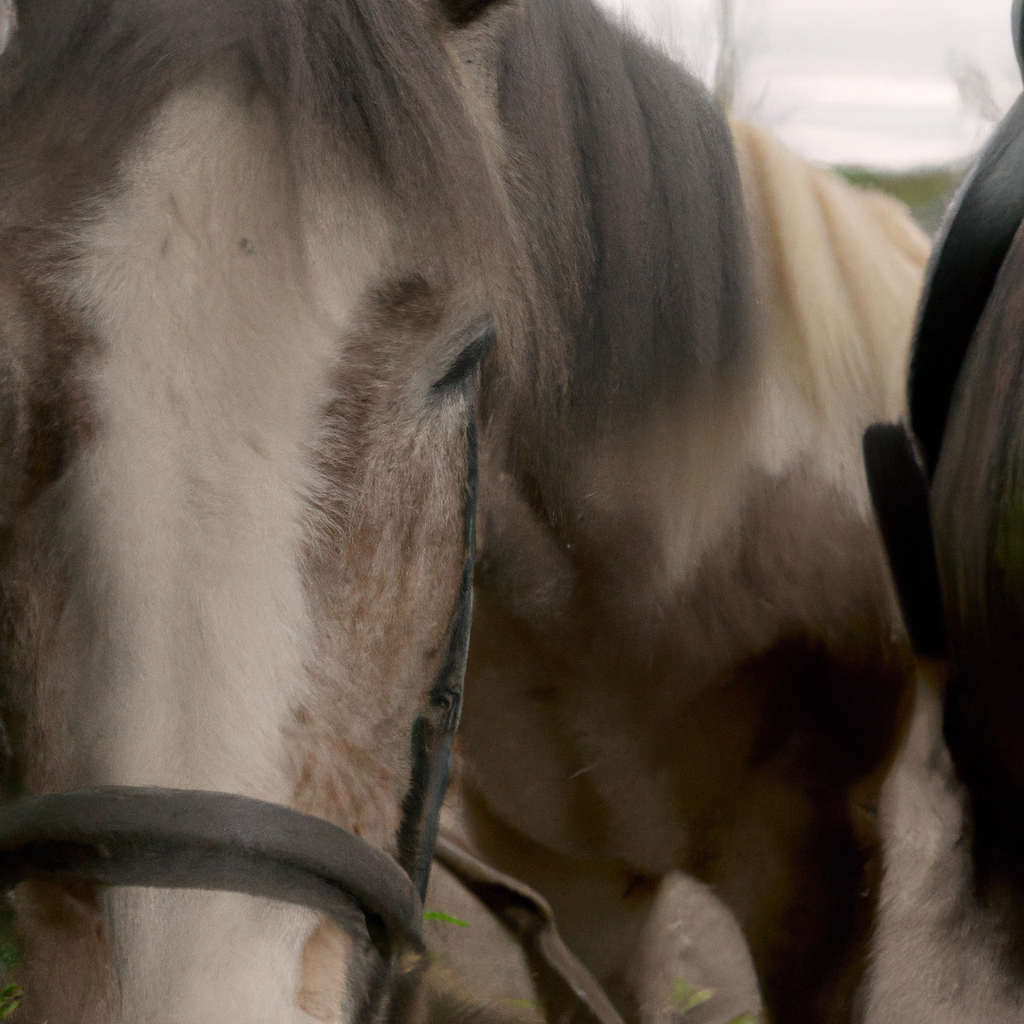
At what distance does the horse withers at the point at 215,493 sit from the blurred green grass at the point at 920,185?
0.67 m

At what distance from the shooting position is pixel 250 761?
0.56 metres

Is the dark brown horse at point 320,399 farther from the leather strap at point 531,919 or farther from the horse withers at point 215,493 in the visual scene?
the leather strap at point 531,919

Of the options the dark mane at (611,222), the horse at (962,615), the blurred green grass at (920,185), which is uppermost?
the dark mane at (611,222)

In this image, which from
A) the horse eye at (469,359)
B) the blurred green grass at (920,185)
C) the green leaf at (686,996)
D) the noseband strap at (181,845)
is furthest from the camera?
the green leaf at (686,996)

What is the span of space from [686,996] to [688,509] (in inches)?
33.8

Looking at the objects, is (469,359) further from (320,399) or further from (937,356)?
(937,356)

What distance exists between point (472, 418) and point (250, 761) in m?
0.26

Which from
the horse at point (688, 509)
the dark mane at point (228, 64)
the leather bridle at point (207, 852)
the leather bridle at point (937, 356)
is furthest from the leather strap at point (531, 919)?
the dark mane at point (228, 64)

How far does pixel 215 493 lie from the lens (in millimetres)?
558

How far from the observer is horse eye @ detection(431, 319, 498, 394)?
26.2 inches

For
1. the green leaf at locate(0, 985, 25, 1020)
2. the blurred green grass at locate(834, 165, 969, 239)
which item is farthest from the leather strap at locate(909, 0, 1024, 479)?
the green leaf at locate(0, 985, 25, 1020)

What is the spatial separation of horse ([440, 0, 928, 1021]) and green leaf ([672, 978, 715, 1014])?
320 millimetres

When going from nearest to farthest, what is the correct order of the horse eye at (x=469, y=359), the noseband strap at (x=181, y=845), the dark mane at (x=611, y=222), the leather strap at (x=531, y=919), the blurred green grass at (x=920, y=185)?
the noseband strap at (x=181, y=845), the horse eye at (x=469, y=359), the dark mane at (x=611, y=222), the blurred green grass at (x=920, y=185), the leather strap at (x=531, y=919)

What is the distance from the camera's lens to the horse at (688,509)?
0.85 m
